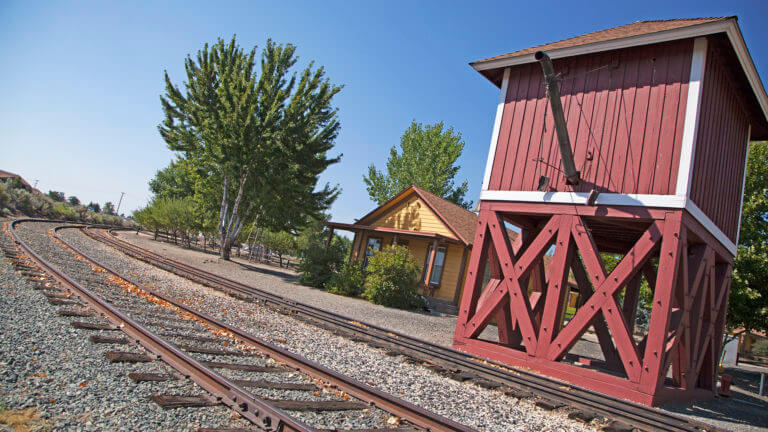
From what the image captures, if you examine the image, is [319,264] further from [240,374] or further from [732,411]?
[240,374]

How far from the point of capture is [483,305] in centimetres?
890

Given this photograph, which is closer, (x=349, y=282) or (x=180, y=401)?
(x=180, y=401)

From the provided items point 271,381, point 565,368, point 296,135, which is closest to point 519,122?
point 565,368

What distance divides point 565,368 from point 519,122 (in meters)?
5.08

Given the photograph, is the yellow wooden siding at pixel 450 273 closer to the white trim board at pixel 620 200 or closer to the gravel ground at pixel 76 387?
the white trim board at pixel 620 200

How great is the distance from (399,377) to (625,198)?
17.1 ft

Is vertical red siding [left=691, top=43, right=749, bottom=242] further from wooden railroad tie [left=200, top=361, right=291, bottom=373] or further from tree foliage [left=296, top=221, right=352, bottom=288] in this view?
tree foliage [left=296, top=221, right=352, bottom=288]

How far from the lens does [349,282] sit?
1805cm

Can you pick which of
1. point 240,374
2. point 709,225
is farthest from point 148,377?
point 709,225

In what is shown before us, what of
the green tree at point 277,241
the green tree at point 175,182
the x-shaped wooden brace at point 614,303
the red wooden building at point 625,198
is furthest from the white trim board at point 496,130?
the green tree at point 277,241

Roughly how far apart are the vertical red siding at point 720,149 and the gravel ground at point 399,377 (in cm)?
525

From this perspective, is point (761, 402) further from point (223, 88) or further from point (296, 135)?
point (223, 88)

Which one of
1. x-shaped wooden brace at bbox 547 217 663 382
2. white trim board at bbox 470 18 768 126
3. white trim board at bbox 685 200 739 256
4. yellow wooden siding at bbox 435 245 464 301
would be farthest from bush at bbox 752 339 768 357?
x-shaped wooden brace at bbox 547 217 663 382

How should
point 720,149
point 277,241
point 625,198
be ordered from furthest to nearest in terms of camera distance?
point 277,241 < point 720,149 < point 625,198
